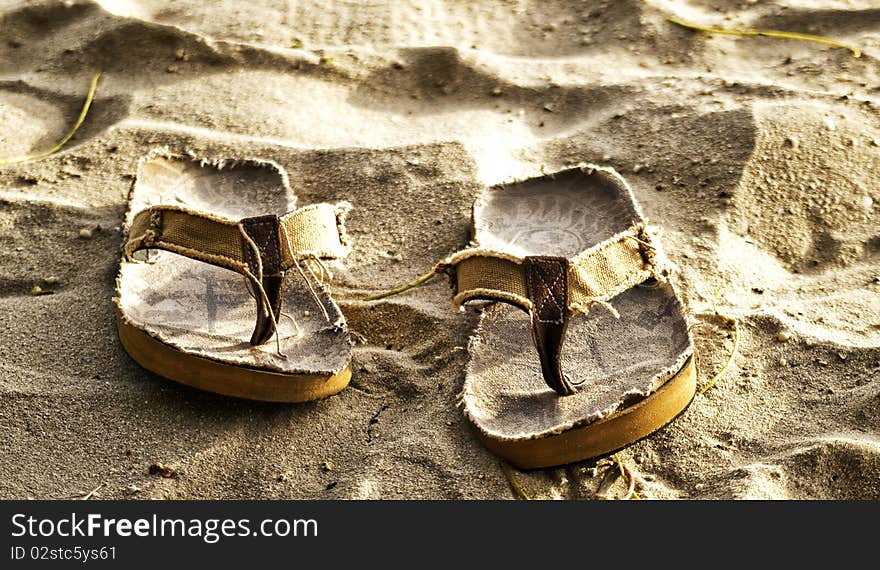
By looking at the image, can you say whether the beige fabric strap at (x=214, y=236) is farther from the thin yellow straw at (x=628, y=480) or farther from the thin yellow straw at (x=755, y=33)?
the thin yellow straw at (x=755, y=33)

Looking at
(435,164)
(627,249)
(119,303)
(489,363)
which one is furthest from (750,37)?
(119,303)

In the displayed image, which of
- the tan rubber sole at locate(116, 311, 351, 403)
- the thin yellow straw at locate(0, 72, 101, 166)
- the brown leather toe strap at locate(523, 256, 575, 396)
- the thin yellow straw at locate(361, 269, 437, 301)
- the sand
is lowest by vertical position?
the thin yellow straw at locate(0, 72, 101, 166)

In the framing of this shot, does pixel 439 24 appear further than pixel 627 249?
Yes

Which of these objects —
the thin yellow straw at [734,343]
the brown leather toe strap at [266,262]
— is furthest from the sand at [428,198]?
the brown leather toe strap at [266,262]

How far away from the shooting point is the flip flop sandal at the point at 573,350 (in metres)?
2.08

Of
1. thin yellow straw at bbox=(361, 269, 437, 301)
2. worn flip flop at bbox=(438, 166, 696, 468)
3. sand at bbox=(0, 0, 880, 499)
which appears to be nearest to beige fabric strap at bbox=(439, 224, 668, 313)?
worn flip flop at bbox=(438, 166, 696, 468)

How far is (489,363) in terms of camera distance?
237 cm

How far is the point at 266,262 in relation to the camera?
234 centimetres

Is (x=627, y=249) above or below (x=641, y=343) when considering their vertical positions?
above

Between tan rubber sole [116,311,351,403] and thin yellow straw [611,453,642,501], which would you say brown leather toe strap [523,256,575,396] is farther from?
tan rubber sole [116,311,351,403]

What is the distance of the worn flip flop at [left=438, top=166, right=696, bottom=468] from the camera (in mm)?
2084

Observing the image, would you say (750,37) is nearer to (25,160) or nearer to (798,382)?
(798,382)

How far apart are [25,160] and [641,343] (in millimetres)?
1876

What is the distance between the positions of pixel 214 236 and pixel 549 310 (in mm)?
732
